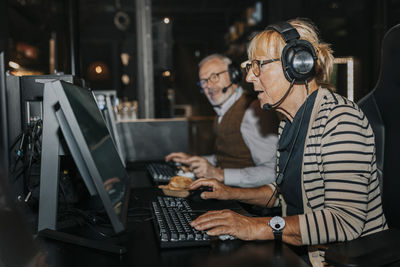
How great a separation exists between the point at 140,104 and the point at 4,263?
11.1ft

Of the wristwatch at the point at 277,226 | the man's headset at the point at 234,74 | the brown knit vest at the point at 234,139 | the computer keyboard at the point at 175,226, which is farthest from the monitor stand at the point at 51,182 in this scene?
the man's headset at the point at 234,74

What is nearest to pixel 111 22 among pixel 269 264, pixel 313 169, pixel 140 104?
pixel 140 104

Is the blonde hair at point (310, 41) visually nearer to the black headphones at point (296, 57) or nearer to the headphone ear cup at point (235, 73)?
the black headphones at point (296, 57)

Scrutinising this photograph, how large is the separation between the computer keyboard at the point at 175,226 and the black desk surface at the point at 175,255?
0.06ft

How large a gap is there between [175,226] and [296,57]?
616mm

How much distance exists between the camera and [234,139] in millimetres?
2193

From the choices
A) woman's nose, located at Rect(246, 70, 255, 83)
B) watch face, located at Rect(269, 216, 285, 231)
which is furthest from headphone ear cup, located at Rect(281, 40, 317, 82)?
watch face, located at Rect(269, 216, 285, 231)

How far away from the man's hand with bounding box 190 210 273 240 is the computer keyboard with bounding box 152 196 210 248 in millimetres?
30

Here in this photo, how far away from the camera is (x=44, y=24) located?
4.75 metres

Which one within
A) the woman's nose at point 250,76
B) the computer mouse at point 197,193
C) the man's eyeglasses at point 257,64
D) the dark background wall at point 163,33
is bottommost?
the computer mouse at point 197,193

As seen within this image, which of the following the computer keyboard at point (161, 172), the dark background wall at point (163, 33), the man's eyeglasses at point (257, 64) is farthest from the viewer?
the dark background wall at point (163, 33)

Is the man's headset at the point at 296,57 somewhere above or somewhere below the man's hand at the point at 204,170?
above

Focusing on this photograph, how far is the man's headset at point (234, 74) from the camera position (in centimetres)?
232

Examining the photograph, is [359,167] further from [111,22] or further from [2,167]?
[111,22]
